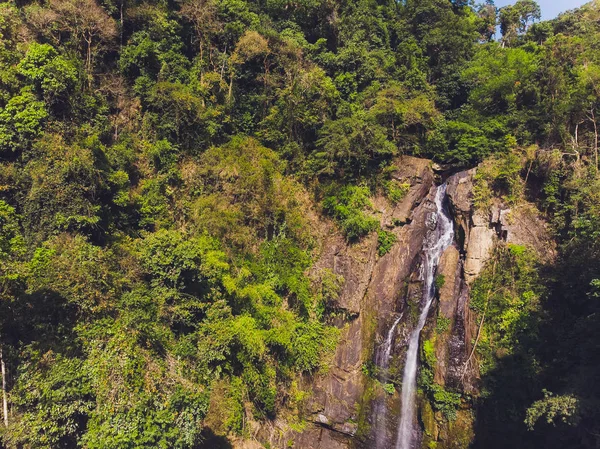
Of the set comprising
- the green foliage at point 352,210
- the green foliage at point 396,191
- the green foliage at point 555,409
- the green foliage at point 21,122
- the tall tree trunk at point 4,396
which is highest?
the green foliage at point 396,191

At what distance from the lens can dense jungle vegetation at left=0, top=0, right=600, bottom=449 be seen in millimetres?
11547

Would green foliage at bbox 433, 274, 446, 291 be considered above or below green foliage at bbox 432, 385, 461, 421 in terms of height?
above

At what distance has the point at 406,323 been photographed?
1780 centimetres

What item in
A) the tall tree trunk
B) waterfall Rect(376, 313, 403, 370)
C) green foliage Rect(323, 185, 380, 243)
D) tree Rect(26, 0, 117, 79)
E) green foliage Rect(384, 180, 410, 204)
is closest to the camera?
the tall tree trunk

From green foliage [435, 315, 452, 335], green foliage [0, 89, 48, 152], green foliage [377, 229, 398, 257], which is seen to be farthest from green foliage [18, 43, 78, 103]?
green foliage [435, 315, 452, 335]

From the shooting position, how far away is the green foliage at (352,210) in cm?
1964

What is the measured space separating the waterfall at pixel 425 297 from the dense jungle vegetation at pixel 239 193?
7.52 feet

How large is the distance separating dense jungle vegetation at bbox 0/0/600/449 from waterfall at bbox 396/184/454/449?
229 cm

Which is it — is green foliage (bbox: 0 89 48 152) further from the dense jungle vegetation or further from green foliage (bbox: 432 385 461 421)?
green foliage (bbox: 432 385 461 421)

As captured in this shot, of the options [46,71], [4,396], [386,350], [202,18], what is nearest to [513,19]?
[202,18]

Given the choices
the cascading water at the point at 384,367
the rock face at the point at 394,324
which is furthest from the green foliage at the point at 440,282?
the cascading water at the point at 384,367

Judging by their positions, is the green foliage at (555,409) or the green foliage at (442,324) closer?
the green foliage at (555,409)

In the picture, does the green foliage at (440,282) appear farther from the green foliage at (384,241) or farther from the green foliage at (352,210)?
the green foliage at (352,210)

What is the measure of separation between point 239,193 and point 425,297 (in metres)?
11.3
